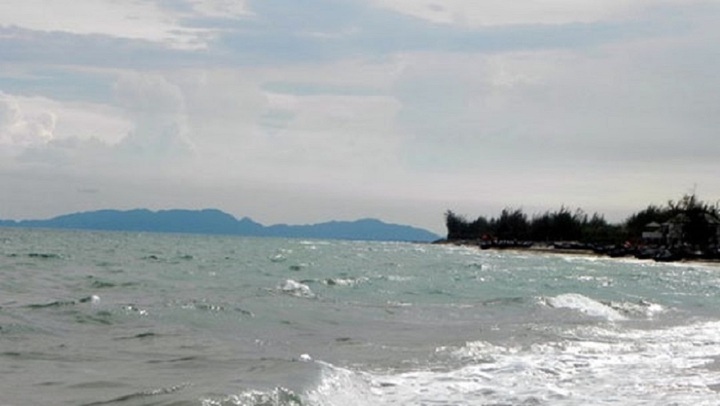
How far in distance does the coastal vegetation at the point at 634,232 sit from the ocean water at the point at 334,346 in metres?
73.0

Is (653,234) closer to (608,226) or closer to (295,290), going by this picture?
(608,226)

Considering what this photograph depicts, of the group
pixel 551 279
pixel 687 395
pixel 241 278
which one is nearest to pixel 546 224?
pixel 551 279

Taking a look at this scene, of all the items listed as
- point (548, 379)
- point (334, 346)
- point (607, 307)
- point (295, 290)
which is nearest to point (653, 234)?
point (607, 307)

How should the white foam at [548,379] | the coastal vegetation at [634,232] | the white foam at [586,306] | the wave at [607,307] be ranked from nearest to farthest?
the white foam at [548,379], the white foam at [586,306], the wave at [607,307], the coastal vegetation at [634,232]

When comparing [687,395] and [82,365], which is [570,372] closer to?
[687,395]

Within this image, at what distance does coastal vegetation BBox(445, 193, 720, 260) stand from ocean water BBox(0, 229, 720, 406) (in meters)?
73.0

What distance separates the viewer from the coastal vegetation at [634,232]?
112188 millimetres

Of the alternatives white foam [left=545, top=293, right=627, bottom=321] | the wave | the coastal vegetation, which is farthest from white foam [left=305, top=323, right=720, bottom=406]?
the coastal vegetation

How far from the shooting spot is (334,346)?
57.6 feet

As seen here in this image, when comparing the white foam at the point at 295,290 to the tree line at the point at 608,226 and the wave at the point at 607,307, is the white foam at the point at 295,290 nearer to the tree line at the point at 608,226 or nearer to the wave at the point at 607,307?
the wave at the point at 607,307

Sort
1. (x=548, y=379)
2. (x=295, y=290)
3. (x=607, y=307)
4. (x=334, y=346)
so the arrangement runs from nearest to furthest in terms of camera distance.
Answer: (x=548, y=379)
(x=334, y=346)
(x=607, y=307)
(x=295, y=290)

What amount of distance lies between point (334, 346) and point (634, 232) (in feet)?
443

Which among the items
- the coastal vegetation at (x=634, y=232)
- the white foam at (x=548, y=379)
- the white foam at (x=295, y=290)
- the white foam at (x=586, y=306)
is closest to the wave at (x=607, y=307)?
the white foam at (x=586, y=306)

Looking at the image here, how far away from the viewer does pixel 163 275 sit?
3716 centimetres
